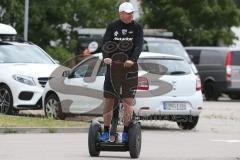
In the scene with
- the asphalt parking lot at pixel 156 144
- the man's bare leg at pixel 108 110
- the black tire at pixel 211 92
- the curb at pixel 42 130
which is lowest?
the black tire at pixel 211 92

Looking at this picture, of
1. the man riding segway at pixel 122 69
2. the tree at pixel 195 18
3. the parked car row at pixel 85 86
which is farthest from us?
the tree at pixel 195 18

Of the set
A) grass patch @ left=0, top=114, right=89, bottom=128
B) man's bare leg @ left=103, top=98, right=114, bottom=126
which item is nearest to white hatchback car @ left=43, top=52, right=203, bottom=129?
grass patch @ left=0, top=114, right=89, bottom=128

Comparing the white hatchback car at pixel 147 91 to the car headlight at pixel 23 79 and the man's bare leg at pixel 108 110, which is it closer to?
the car headlight at pixel 23 79

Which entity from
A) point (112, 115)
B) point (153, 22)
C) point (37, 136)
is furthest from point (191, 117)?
point (153, 22)

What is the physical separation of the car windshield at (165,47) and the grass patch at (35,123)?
44.3 ft

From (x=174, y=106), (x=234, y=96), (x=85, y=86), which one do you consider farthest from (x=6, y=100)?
(x=234, y=96)

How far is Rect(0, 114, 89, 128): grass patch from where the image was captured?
1836 cm

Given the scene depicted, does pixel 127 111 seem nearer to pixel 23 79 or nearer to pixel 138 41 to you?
pixel 138 41

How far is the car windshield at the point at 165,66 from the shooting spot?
19266 millimetres

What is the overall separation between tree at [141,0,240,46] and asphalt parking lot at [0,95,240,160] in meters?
26.0

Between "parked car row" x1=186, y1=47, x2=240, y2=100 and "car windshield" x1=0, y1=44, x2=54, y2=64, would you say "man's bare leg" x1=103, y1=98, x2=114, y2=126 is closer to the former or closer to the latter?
"car windshield" x1=0, y1=44, x2=54, y2=64

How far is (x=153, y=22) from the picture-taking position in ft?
162

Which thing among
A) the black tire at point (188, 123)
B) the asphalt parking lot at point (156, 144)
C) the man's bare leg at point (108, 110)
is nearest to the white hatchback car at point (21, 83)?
the asphalt parking lot at point (156, 144)

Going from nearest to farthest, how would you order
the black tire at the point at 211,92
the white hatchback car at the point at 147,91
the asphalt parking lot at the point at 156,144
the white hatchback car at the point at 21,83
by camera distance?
1. the asphalt parking lot at the point at 156,144
2. the white hatchback car at the point at 147,91
3. the white hatchback car at the point at 21,83
4. the black tire at the point at 211,92
